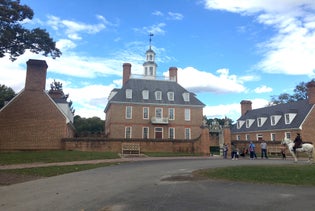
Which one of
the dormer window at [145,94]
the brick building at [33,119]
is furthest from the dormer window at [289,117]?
the brick building at [33,119]

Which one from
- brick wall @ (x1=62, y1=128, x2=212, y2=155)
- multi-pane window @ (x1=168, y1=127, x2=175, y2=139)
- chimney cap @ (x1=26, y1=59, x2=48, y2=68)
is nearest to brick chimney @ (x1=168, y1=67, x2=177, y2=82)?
A: multi-pane window @ (x1=168, y1=127, x2=175, y2=139)

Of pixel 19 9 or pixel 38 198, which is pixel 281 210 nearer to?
pixel 38 198

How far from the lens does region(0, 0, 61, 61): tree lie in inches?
875

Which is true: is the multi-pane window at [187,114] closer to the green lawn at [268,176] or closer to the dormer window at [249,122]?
the dormer window at [249,122]

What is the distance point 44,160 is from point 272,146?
23.7 meters

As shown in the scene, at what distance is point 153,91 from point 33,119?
20.7 m

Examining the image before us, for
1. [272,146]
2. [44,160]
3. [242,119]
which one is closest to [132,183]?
[44,160]

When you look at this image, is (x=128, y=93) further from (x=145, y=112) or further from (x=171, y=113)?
(x=171, y=113)

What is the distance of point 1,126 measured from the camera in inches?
1172

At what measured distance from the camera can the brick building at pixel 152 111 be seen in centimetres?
4311

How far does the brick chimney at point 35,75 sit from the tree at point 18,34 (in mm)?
6059

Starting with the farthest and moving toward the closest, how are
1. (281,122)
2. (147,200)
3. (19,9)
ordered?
(281,122) < (19,9) < (147,200)

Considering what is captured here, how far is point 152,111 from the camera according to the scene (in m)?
44.8

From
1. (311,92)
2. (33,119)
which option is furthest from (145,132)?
(311,92)
